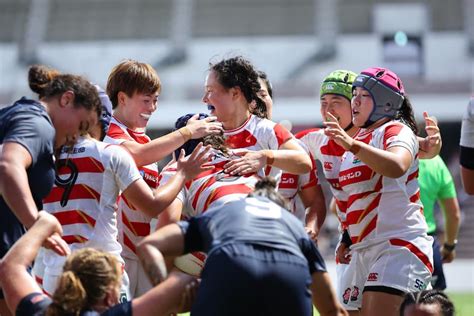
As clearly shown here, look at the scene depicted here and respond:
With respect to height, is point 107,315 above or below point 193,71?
above

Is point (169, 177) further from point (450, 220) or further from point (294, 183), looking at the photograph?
point (450, 220)

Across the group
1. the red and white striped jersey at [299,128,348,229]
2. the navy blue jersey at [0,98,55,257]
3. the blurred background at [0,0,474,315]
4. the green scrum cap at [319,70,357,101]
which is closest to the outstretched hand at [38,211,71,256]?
the navy blue jersey at [0,98,55,257]

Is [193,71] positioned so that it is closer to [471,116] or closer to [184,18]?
[184,18]

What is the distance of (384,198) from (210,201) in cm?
113

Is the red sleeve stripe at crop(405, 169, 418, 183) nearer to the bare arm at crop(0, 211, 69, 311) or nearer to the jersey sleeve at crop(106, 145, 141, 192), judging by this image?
the jersey sleeve at crop(106, 145, 141, 192)

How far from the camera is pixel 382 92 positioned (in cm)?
615

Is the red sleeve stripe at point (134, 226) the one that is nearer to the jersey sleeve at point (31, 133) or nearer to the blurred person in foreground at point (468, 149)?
the jersey sleeve at point (31, 133)

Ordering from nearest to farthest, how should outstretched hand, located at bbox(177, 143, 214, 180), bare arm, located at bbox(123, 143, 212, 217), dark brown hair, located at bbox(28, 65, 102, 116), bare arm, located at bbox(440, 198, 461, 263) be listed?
dark brown hair, located at bbox(28, 65, 102, 116), bare arm, located at bbox(123, 143, 212, 217), outstretched hand, located at bbox(177, 143, 214, 180), bare arm, located at bbox(440, 198, 461, 263)

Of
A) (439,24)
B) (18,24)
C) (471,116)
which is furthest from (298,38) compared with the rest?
(471,116)

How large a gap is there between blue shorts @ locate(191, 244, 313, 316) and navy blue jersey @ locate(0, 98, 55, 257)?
3.57 ft

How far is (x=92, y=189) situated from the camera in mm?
5430

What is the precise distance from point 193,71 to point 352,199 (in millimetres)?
26606

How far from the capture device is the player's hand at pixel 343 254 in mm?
6448

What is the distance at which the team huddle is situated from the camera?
13.8 feet
